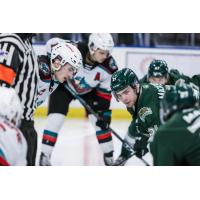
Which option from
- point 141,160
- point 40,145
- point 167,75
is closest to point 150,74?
point 167,75

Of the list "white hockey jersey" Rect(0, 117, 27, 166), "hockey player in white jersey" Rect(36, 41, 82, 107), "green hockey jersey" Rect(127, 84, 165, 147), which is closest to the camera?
"white hockey jersey" Rect(0, 117, 27, 166)

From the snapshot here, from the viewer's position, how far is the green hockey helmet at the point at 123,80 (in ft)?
10.4

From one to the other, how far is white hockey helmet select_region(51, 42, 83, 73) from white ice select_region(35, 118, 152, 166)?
38 cm

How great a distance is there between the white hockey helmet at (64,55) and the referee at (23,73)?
0.43 ft

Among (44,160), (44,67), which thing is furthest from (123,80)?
(44,160)

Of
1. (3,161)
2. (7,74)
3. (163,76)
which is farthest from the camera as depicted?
(163,76)

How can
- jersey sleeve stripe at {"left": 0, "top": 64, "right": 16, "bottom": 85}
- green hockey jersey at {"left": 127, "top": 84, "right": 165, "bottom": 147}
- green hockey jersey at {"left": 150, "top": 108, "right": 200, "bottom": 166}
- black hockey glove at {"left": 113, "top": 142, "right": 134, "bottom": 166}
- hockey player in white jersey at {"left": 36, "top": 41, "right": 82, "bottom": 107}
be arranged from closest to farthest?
green hockey jersey at {"left": 150, "top": 108, "right": 200, "bottom": 166} < jersey sleeve stripe at {"left": 0, "top": 64, "right": 16, "bottom": 85} < green hockey jersey at {"left": 127, "top": 84, "right": 165, "bottom": 147} < hockey player in white jersey at {"left": 36, "top": 41, "right": 82, "bottom": 107} < black hockey glove at {"left": 113, "top": 142, "right": 134, "bottom": 166}

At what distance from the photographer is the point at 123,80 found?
3189 millimetres

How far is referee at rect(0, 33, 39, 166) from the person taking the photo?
121 inches

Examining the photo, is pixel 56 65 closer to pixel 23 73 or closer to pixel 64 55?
pixel 64 55

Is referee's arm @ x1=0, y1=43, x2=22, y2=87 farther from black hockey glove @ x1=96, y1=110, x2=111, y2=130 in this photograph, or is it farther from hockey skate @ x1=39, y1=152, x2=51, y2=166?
black hockey glove @ x1=96, y1=110, x2=111, y2=130

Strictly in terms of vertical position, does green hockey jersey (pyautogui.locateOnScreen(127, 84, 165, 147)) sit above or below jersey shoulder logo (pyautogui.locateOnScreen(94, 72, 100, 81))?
below

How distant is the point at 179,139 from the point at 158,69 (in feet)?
3.46

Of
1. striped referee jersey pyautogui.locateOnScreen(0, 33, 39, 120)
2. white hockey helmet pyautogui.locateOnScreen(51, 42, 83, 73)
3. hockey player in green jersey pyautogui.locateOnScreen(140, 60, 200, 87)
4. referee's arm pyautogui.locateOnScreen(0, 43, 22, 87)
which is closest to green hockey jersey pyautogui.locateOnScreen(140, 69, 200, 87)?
hockey player in green jersey pyautogui.locateOnScreen(140, 60, 200, 87)
